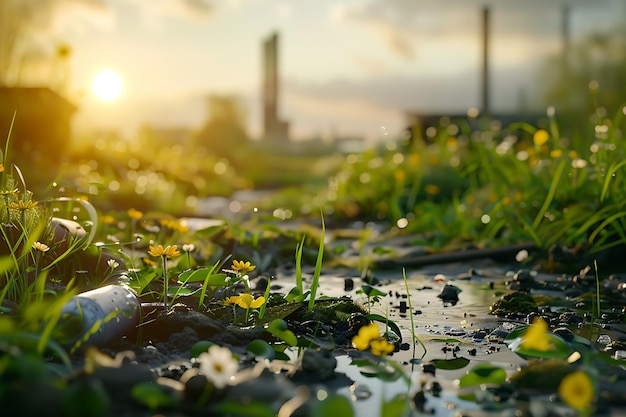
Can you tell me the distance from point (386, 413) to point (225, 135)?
717 inches

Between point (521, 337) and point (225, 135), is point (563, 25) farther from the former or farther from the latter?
point (521, 337)

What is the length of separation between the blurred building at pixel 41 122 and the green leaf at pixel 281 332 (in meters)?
6.28

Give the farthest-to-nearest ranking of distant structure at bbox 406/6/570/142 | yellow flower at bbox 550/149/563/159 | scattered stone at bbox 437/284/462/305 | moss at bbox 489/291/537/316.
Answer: distant structure at bbox 406/6/570/142 → yellow flower at bbox 550/149/563/159 → scattered stone at bbox 437/284/462/305 → moss at bbox 489/291/537/316

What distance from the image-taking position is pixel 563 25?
1675 centimetres

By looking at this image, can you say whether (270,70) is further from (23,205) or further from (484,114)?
(23,205)

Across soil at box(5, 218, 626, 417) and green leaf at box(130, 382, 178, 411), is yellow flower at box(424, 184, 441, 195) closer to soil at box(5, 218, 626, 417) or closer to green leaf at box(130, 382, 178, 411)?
soil at box(5, 218, 626, 417)

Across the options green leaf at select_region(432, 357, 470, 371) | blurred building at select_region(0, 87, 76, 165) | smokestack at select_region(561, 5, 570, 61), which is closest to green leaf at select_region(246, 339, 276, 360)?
green leaf at select_region(432, 357, 470, 371)

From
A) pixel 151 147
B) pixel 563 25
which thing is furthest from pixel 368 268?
pixel 563 25

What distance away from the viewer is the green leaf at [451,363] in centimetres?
233

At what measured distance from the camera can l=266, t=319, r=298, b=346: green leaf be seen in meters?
2.43

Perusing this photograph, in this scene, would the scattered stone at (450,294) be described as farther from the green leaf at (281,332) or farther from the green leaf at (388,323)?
the green leaf at (281,332)

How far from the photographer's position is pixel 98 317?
228 centimetres

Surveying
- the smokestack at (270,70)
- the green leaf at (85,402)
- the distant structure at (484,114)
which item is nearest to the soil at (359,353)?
the green leaf at (85,402)

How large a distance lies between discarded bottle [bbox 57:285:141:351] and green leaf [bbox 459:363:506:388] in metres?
1.05
